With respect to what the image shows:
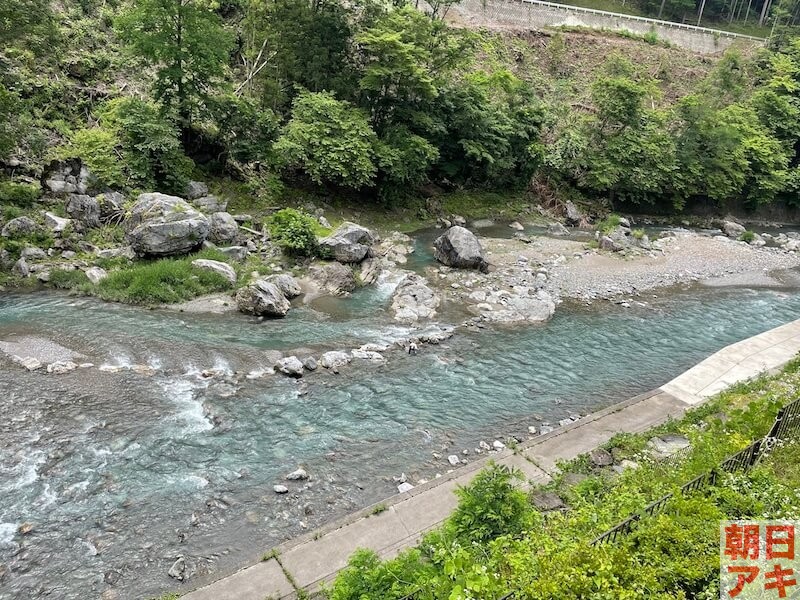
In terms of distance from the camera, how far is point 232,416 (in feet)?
40.1

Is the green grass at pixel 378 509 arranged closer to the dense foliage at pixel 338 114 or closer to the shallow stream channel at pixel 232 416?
the shallow stream channel at pixel 232 416

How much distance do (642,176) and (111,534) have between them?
3284 cm

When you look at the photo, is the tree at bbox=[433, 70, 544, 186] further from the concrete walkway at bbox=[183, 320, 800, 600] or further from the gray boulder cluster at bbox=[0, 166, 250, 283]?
the concrete walkway at bbox=[183, 320, 800, 600]

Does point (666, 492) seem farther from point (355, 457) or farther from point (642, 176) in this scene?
point (642, 176)

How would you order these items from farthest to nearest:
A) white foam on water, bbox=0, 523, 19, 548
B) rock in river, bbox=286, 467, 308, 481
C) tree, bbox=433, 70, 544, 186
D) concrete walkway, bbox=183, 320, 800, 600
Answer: tree, bbox=433, 70, 544, 186 < rock in river, bbox=286, 467, 308, 481 < white foam on water, bbox=0, 523, 19, 548 < concrete walkway, bbox=183, 320, 800, 600

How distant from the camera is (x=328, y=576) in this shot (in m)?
7.76

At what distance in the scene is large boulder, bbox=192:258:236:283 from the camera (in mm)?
18234

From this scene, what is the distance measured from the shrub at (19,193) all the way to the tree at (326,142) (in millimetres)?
9491

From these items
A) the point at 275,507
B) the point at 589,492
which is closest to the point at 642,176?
the point at 589,492

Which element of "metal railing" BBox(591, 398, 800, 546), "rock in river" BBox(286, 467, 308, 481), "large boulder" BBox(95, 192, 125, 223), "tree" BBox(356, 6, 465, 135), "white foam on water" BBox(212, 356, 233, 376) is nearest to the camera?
"metal railing" BBox(591, 398, 800, 546)

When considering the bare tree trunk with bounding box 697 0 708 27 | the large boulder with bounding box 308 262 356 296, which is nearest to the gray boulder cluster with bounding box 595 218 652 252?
the large boulder with bounding box 308 262 356 296

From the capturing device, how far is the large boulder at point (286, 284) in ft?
60.4

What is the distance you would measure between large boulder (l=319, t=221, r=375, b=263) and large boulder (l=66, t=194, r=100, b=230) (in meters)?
8.36

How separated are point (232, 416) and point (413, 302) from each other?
8.30 metres
